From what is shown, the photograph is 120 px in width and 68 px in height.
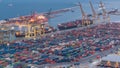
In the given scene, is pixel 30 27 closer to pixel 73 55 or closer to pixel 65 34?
pixel 65 34

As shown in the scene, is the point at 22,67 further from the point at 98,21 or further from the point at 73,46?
the point at 98,21

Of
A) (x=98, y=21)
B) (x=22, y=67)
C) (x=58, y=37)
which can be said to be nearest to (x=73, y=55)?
(x=22, y=67)

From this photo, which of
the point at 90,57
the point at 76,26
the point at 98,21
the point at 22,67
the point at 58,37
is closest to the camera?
the point at 22,67

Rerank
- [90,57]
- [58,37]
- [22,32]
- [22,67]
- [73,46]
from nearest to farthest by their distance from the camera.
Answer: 1. [22,67]
2. [90,57]
3. [73,46]
4. [58,37]
5. [22,32]

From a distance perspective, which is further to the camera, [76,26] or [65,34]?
[76,26]

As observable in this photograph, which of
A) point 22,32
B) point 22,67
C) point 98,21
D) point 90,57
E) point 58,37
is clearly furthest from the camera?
point 98,21

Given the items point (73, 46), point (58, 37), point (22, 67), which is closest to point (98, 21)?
point (58, 37)

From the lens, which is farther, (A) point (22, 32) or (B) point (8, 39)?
(A) point (22, 32)

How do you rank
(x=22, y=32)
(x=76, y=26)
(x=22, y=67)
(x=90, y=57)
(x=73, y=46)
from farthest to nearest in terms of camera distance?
(x=76, y=26), (x=22, y=32), (x=73, y=46), (x=90, y=57), (x=22, y=67)
